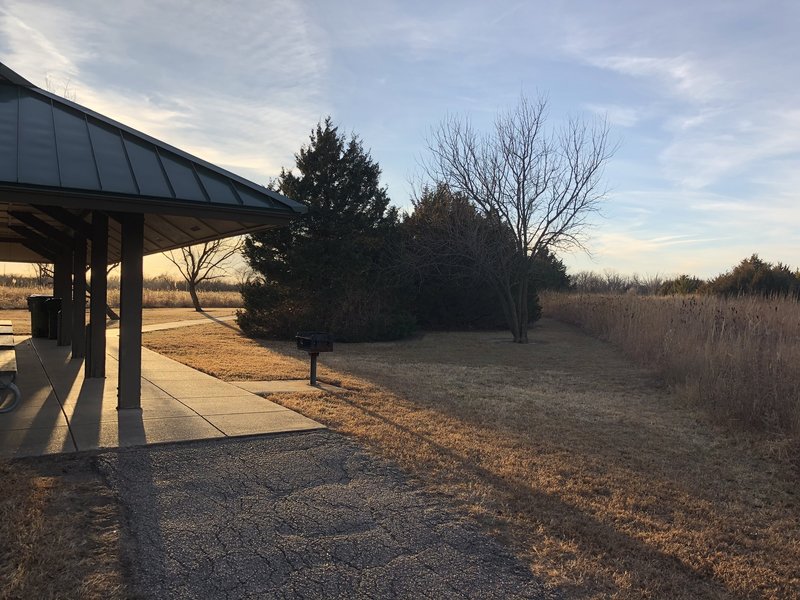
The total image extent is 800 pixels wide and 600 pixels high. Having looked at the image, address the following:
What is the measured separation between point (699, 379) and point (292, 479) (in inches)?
318

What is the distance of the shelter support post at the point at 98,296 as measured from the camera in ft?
31.1

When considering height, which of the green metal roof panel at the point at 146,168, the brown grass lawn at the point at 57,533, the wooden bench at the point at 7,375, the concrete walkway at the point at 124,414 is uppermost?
the green metal roof panel at the point at 146,168

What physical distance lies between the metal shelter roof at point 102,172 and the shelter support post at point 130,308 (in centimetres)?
75

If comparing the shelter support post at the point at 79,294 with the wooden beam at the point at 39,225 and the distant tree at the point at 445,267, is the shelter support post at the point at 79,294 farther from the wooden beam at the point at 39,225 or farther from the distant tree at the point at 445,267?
the distant tree at the point at 445,267

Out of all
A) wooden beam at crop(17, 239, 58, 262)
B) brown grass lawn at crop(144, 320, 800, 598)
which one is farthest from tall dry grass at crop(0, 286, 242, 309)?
brown grass lawn at crop(144, 320, 800, 598)

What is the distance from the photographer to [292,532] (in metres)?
4.20

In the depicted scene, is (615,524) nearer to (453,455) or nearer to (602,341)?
(453,455)

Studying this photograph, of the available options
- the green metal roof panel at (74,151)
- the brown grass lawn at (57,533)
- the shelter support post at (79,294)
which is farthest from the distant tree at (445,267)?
the brown grass lawn at (57,533)

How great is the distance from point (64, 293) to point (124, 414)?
8.45m

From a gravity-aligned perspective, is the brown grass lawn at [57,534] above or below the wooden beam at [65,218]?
below

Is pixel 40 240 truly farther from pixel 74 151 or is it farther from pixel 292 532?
pixel 292 532

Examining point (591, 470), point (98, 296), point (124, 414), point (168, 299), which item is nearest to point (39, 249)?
point (98, 296)

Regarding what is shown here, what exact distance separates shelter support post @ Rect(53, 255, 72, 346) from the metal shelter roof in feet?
24.3

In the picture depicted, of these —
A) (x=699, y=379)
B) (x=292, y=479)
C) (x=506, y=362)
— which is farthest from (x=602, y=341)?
(x=292, y=479)
